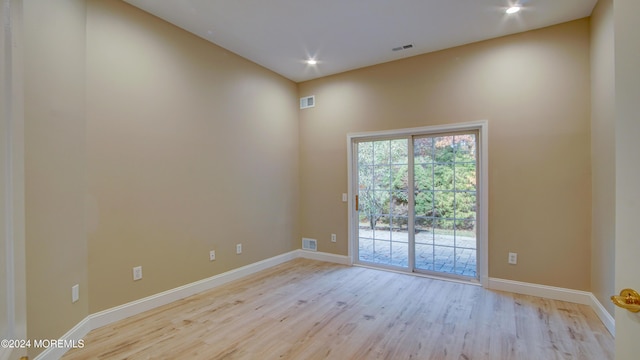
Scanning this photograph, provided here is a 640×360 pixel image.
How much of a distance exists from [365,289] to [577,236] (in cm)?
247

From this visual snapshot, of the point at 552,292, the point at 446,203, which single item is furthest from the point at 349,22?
the point at 552,292

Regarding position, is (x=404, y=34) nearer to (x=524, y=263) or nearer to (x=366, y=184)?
(x=366, y=184)

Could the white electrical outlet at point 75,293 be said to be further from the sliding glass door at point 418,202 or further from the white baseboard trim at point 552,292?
the white baseboard trim at point 552,292

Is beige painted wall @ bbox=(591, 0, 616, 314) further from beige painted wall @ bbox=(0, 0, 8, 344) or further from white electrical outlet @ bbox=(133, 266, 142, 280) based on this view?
white electrical outlet @ bbox=(133, 266, 142, 280)

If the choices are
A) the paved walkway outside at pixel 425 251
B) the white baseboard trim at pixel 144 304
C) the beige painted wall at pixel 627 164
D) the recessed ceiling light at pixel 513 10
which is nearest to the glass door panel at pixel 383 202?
the paved walkway outside at pixel 425 251

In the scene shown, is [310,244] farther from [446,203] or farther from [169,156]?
[169,156]

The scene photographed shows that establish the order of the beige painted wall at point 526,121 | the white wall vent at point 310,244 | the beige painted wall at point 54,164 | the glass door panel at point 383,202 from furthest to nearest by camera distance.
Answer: the white wall vent at point 310,244
the glass door panel at point 383,202
the beige painted wall at point 526,121
the beige painted wall at point 54,164

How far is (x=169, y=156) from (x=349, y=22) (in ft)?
8.35

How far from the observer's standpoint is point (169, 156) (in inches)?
128

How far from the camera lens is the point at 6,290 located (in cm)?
81

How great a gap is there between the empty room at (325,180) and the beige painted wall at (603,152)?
0.04 m

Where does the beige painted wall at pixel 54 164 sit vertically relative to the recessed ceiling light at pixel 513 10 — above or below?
below

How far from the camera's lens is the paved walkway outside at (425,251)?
3.92 metres

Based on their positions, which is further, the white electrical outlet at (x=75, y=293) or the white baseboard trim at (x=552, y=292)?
the white baseboard trim at (x=552, y=292)
